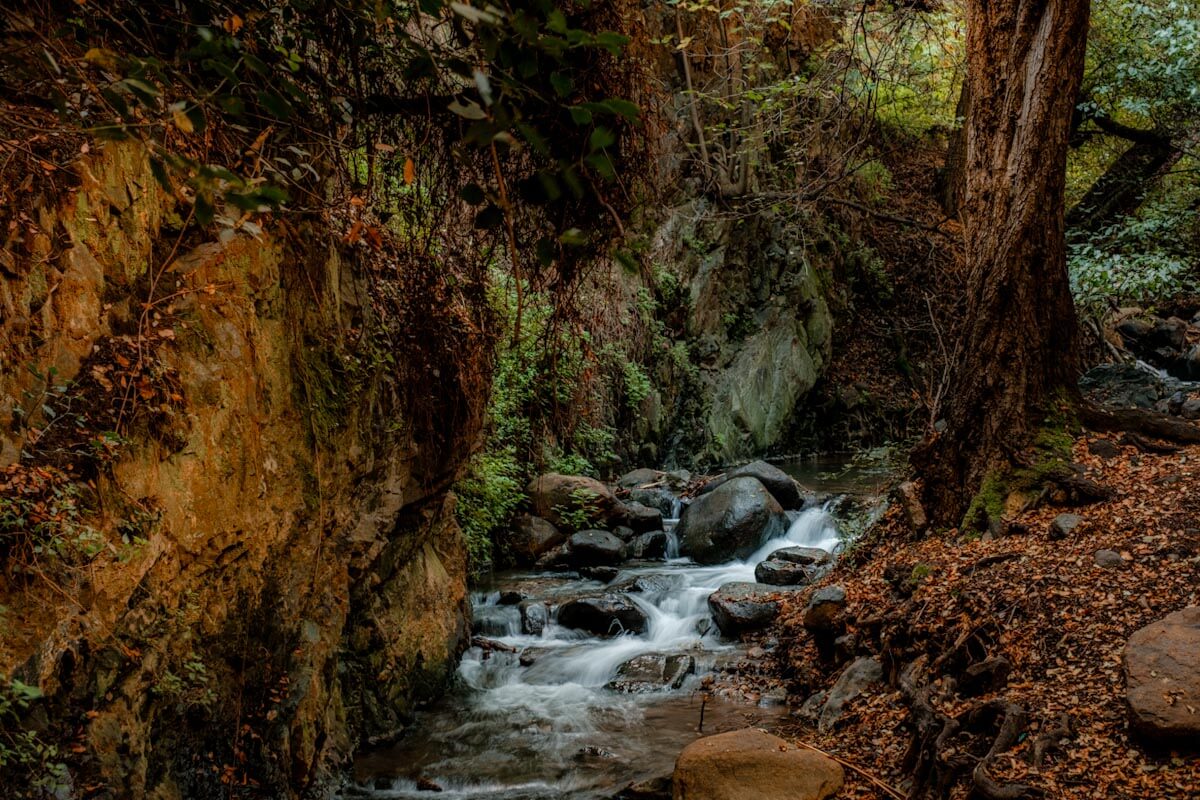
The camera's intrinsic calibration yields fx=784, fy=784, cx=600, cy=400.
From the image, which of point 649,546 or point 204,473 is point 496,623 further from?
point 204,473

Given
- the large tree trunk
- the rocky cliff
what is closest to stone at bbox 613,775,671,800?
the rocky cliff

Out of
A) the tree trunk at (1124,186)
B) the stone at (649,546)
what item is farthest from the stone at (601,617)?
the tree trunk at (1124,186)

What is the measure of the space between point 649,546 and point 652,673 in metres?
3.58

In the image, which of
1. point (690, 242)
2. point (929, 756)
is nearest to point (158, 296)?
point (929, 756)

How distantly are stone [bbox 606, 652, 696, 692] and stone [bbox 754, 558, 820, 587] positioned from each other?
6.28 feet

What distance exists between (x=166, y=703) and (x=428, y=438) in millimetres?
2655

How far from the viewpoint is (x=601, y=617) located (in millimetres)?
8383

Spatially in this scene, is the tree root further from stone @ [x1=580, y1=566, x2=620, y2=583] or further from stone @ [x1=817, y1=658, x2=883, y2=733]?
stone @ [x1=580, y1=566, x2=620, y2=583]

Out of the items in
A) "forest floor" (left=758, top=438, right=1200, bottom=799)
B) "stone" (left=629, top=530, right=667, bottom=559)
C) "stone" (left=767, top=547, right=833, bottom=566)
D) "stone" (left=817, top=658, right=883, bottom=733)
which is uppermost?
"forest floor" (left=758, top=438, right=1200, bottom=799)

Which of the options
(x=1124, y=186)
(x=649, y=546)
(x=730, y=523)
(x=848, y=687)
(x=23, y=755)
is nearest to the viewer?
(x=23, y=755)

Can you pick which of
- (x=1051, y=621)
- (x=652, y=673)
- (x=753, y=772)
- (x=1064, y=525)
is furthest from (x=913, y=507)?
(x=753, y=772)

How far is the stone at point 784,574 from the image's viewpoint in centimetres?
882

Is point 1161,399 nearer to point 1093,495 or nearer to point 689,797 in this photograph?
point 1093,495

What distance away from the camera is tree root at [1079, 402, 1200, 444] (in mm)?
5973
